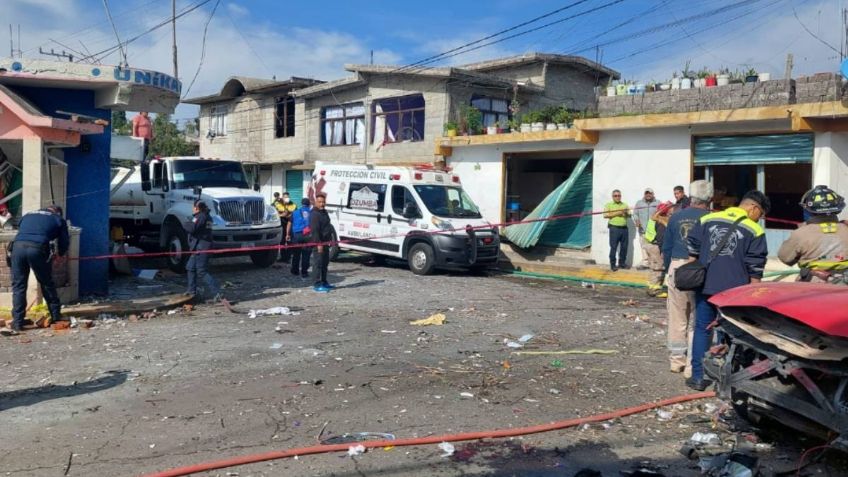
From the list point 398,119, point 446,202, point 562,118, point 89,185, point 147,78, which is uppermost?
point 398,119

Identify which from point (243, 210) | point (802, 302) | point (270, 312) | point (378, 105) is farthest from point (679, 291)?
point (378, 105)

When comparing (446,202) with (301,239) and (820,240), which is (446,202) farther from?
(820,240)

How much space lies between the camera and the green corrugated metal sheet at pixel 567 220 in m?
17.2

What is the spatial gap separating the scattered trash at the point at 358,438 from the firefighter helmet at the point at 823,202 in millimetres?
4153

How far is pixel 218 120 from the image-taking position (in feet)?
105

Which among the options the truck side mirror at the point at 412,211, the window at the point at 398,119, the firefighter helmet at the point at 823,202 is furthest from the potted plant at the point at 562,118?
the firefighter helmet at the point at 823,202

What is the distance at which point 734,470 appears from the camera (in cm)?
442

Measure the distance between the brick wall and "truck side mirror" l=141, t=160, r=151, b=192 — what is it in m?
10.3

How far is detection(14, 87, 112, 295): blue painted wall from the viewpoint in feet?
37.4

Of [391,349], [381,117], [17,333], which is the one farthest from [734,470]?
[381,117]

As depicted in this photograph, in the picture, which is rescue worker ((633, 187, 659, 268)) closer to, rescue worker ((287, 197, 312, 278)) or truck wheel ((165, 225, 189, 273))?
rescue worker ((287, 197, 312, 278))

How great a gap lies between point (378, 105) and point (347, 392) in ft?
61.8

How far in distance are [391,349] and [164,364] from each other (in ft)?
8.12

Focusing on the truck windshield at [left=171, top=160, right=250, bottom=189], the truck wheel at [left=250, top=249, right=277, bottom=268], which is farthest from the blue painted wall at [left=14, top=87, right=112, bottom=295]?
the truck wheel at [left=250, top=249, right=277, bottom=268]
